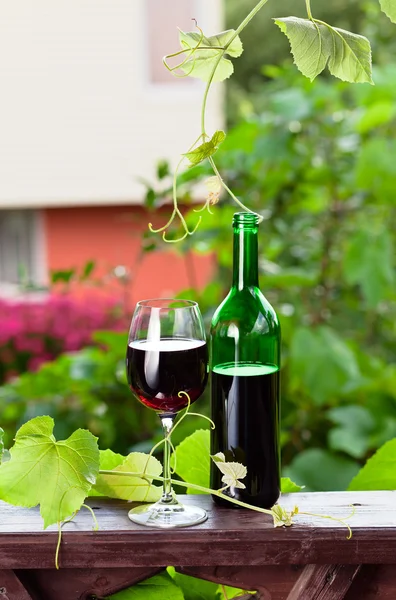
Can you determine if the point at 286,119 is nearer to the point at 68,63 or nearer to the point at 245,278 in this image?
the point at 245,278

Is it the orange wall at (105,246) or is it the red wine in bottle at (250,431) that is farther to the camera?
the orange wall at (105,246)

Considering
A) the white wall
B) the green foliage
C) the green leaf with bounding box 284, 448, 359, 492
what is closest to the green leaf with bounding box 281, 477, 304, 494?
the green foliage

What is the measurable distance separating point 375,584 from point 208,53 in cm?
44

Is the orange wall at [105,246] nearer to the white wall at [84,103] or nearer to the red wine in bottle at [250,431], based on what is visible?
the white wall at [84,103]

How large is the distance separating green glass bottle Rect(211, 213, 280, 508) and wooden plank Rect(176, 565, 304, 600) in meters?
0.06

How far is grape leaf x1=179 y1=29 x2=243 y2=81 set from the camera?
707 mm

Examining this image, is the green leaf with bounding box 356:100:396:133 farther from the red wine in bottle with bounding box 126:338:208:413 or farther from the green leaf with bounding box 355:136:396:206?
the red wine in bottle with bounding box 126:338:208:413

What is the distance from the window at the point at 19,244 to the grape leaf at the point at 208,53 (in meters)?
7.80

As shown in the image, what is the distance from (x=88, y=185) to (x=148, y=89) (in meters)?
0.97

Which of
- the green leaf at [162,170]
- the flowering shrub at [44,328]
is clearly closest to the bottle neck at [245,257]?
the green leaf at [162,170]

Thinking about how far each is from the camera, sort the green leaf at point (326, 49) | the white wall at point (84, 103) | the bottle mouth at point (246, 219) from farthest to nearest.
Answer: the white wall at point (84, 103)
the bottle mouth at point (246, 219)
the green leaf at point (326, 49)

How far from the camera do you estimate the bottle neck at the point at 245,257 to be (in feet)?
2.54

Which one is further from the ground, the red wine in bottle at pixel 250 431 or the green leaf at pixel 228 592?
the red wine in bottle at pixel 250 431

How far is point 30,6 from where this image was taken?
23.9 feet
